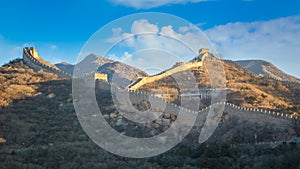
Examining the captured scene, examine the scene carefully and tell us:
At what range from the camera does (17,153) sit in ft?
63.5

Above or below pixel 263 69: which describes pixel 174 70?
below

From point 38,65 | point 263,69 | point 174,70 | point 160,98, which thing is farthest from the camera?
point 263,69

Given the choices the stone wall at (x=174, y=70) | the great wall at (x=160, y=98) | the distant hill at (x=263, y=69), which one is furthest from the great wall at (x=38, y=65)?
the distant hill at (x=263, y=69)

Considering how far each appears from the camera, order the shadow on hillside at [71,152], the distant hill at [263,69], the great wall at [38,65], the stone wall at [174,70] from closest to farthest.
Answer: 1. the shadow on hillside at [71,152]
2. the great wall at [38,65]
3. the stone wall at [174,70]
4. the distant hill at [263,69]

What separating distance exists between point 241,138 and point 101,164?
667 inches

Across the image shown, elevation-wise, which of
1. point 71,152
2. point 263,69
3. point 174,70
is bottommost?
point 71,152

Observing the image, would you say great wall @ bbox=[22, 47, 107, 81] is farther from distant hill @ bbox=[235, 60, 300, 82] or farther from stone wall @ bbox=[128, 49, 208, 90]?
distant hill @ bbox=[235, 60, 300, 82]

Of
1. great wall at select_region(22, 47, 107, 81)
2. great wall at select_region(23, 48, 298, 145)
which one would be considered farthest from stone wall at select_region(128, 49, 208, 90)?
great wall at select_region(22, 47, 107, 81)

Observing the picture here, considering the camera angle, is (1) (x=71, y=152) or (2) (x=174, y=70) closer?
(1) (x=71, y=152)

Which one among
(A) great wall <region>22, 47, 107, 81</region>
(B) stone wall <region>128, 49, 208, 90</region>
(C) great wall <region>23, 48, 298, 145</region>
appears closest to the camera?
(C) great wall <region>23, 48, 298, 145</region>

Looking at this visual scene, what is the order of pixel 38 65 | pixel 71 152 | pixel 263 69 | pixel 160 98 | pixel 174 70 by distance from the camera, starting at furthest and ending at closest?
pixel 263 69, pixel 174 70, pixel 38 65, pixel 160 98, pixel 71 152

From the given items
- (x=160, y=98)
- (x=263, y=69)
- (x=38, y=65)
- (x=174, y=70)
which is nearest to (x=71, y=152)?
(x=160, y=98)

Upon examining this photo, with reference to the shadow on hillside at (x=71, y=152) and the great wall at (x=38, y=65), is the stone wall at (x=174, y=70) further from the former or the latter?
the shadow on hillside at (x=71, y=152)

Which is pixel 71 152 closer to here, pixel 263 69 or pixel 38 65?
pixel 38 65
